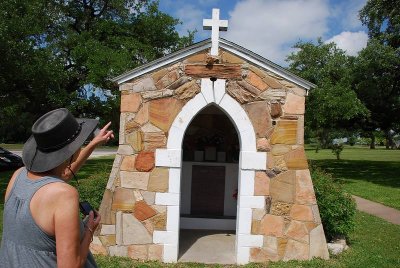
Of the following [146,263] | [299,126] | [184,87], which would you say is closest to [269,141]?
[299,126]

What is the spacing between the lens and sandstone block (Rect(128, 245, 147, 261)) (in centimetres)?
666

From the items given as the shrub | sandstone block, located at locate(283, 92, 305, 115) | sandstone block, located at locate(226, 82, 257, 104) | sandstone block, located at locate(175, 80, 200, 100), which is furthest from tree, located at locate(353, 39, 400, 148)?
sandstone block, located at locate(175, 80, 200, 100)

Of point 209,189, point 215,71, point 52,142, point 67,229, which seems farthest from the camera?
point 209,189

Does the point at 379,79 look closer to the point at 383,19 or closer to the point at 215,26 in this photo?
the point at 383,19

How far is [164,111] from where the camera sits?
21.8ft

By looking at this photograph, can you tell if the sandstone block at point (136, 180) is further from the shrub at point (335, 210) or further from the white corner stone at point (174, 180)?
the shrub at point (335, 210)

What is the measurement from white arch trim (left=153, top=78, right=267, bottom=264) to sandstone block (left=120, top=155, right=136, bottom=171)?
0.40 metres

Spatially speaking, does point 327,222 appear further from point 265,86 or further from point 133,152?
point 133,152

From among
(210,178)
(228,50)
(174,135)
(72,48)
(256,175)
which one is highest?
(72,48)

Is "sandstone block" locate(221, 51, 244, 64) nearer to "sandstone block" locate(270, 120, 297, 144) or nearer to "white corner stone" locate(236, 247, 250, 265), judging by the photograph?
"sandstone block" locate(270, 120, 297, 144)

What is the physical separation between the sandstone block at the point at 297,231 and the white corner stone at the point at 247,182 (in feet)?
2.82

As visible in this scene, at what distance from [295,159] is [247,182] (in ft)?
2.87

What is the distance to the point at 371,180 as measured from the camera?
19.6 meters

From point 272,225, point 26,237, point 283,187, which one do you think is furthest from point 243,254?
point 26,237
